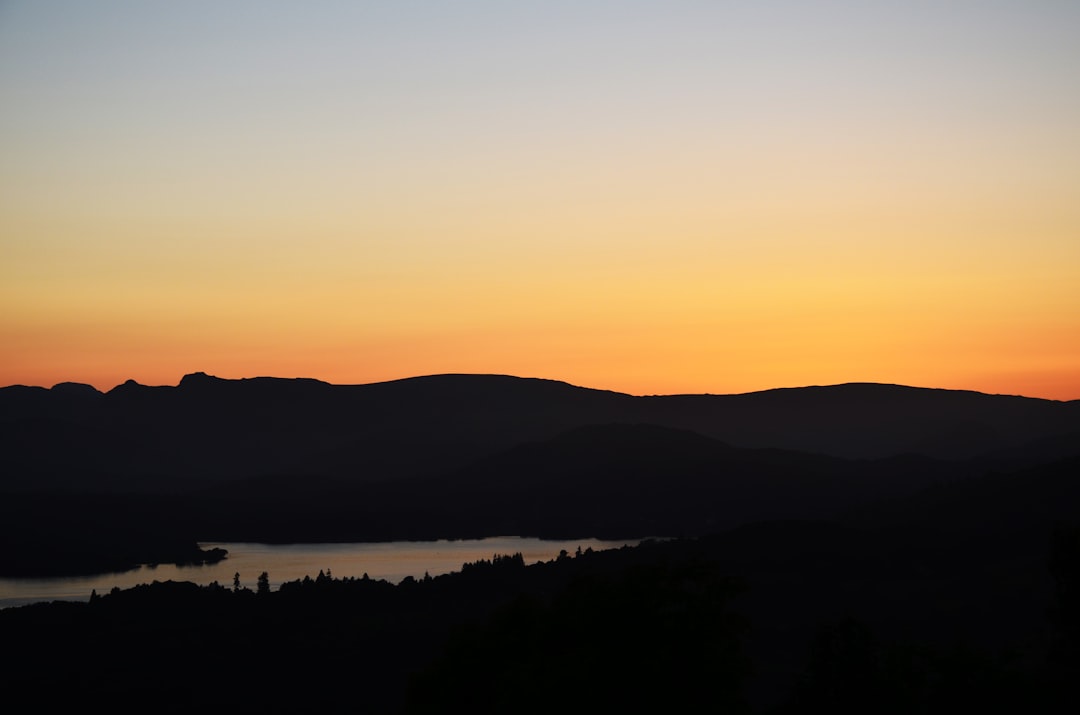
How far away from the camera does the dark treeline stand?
112 feet

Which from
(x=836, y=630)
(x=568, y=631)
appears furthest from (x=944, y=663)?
(x=568, y=631)

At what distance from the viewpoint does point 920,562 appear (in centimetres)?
14100

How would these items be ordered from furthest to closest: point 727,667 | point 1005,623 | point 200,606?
point 200,606 < point 1005,623 < point 727,667

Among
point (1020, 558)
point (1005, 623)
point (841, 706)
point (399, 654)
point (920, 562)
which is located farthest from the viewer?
point (920, 562)

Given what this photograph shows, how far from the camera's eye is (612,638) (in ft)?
113

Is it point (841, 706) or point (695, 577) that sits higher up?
point (695, 577)

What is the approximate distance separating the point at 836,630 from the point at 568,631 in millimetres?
8313

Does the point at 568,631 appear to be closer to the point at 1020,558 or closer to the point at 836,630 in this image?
the point at 836,630

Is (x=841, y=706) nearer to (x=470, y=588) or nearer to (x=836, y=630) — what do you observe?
(x=836, y=630)

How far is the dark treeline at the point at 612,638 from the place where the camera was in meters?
34.1

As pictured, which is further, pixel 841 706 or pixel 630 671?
pixel 841 706

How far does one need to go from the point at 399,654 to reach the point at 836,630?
8689 cm

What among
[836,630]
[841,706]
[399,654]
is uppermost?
[836,630]

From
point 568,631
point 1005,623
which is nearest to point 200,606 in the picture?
point 1005,623
